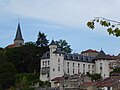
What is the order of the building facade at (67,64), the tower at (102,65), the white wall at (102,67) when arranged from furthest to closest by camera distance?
1. the tower at (102,65)
2. the white wall at (102,67)
3. the building facade at (67,64)

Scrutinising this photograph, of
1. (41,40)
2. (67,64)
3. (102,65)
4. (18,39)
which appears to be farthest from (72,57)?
(18,39)

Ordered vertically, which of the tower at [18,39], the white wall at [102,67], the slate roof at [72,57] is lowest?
the white wall at [102,67]

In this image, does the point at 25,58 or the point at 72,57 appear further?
the point at 72,57

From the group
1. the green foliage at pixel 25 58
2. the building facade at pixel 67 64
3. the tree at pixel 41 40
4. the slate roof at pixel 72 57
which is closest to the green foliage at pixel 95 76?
the building facade at pixel 67 64

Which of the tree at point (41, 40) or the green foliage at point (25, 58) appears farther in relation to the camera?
the tree at point (41, 40)

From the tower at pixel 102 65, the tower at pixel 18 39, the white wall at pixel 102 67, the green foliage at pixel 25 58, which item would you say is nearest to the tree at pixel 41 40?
the green foliage at pixel 25 58

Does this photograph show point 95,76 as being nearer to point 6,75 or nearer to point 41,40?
point 6,75

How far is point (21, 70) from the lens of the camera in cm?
8481

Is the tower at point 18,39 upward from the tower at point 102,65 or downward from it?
upward

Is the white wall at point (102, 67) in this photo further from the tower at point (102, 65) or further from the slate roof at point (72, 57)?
the slate roof at point (72, 57)

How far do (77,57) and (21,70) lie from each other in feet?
43.4

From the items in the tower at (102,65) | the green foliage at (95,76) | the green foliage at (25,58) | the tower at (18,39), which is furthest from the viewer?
the tower at (18,39)

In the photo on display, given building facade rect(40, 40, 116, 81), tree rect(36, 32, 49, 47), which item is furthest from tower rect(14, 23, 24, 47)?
building facade rect(40, 40, 116, 81)

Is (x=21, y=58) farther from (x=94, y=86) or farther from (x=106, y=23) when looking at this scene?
(x=106, y=23)
